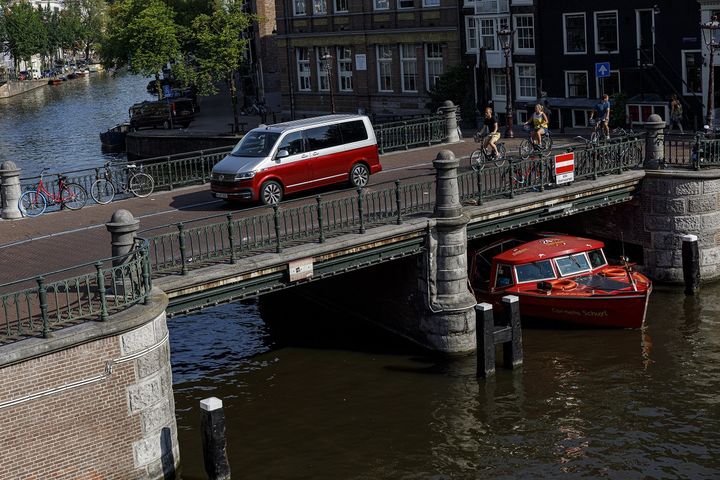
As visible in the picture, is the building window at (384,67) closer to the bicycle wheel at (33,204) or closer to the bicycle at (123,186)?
the bicycle at (123,186)

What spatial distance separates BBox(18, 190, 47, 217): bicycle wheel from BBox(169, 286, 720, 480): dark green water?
4766mm

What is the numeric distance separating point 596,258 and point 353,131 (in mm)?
7235

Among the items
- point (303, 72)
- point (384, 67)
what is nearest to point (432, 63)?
point (384, 67)

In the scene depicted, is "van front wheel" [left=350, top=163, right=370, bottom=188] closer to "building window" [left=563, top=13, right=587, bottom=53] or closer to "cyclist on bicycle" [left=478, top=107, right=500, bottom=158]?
"cyclist on bicycle" [left=478, top=107, right=500, bottom=158]

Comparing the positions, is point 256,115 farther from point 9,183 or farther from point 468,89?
point 9,183

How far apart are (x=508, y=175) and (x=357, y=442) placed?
9.51 metres

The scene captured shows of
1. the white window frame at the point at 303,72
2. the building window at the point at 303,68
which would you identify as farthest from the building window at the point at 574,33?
the white window frame at the point at 303,72

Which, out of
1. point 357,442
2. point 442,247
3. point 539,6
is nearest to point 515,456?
point 357,442

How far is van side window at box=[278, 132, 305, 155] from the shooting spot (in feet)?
96.6

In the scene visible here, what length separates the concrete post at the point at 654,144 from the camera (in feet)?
105

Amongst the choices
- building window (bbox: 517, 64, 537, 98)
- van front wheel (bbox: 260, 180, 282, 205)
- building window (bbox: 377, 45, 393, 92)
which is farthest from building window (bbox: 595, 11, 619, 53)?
van front wheel (bbox: 260, 180, 282, 205)

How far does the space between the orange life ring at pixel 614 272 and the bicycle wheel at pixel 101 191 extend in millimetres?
13376

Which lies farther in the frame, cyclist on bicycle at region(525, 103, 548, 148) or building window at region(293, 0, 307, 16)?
building window at region(293, 0, 307, 16)

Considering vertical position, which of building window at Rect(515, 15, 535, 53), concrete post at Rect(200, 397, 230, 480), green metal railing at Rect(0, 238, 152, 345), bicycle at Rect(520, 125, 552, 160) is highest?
building window at Rect(515, 15, 535, 53)
